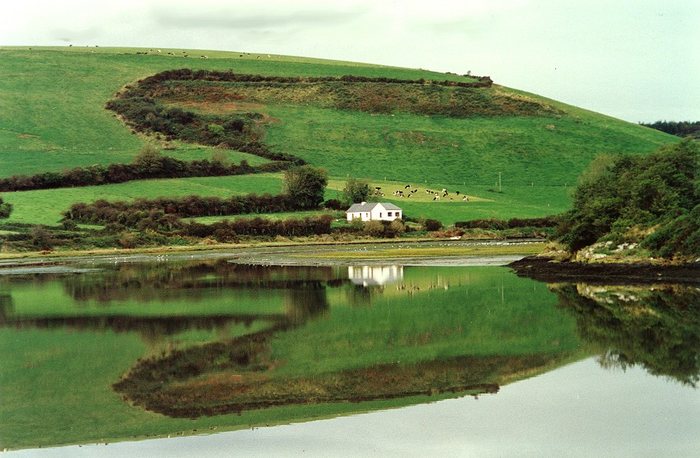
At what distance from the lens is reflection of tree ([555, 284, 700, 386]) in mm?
23487

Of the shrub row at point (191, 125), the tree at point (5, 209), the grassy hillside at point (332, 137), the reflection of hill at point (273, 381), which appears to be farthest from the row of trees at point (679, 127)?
the reflection of hill at point (273, 381)

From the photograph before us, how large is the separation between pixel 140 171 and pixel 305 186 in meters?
19.4

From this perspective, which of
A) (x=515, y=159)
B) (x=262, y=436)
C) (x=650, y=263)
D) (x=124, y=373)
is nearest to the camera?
(x=262, y=436)

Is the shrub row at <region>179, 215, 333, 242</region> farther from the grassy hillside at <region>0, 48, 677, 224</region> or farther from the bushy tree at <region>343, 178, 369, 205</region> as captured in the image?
the grassy hillside at <region>0, 48, 677, 224</region>

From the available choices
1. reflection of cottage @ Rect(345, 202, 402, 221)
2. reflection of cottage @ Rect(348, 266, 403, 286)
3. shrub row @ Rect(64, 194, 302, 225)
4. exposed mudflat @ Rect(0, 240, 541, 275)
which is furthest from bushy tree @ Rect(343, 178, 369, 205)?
reflection of cottage @ Rect(348, 266, 403, 286)

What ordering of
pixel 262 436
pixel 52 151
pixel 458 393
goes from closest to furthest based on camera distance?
pixel 262 436, pixel 458 393, pixel 52 151

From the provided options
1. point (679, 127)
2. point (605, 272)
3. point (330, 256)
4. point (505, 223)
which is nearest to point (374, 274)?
point (605, 272)

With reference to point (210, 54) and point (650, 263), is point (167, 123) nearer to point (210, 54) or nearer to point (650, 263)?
point (210, 54)

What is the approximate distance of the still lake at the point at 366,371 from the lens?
1772 centimetres

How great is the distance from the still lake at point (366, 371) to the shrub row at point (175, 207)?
4956cm

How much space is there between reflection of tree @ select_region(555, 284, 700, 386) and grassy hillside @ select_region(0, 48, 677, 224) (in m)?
60.2

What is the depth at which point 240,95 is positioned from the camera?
5827 inches

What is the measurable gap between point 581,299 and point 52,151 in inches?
3607

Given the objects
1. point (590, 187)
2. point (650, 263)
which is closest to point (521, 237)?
point (590, 187)
